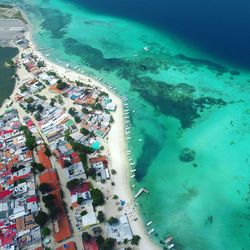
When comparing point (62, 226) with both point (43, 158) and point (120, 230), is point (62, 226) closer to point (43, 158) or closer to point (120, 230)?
point (120, 230)

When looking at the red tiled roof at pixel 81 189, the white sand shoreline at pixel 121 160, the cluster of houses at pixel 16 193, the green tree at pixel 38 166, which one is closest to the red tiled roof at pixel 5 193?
the cluster of houses at pixel 16 193

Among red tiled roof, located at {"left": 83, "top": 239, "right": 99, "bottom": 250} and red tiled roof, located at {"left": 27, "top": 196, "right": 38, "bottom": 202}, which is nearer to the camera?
red tiled roof, located at {"left": 83, "top": 239, "right": 99, "bottom": 250}

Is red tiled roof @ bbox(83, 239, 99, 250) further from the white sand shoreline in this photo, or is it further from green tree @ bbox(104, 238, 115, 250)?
the white sand shoreline

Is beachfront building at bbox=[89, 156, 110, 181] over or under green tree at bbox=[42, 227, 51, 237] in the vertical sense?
over

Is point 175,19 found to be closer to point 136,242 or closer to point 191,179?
point 191,179

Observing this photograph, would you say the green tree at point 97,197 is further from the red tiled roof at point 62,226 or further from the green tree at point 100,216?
the red tiled roof at point 62,226

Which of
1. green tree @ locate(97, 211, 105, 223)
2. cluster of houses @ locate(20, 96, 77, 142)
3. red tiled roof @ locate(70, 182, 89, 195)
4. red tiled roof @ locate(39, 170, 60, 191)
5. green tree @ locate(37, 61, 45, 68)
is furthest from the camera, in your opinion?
green tree @ locate(37, 61, 45, 68)

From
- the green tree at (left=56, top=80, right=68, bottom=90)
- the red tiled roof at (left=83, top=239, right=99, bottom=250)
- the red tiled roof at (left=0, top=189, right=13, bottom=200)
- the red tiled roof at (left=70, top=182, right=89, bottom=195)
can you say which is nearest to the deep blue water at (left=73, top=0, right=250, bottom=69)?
the green tree at (left=56, top=80, right=68, bottom=90)
